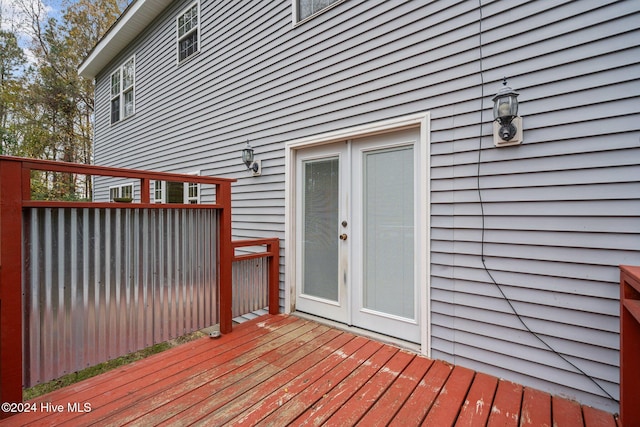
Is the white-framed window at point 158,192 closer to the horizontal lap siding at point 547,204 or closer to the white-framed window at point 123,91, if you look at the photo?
the white-framed window at point 123,91

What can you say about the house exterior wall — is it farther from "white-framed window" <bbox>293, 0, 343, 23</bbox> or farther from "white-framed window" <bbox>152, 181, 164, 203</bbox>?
"white-framed window" <bbox>152, 181, 164, 203</bbox>

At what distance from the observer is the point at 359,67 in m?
2.89

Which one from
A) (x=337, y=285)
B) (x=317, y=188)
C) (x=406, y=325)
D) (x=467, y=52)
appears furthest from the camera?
(x=317, y=188)

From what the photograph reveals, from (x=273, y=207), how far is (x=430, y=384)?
101 inches

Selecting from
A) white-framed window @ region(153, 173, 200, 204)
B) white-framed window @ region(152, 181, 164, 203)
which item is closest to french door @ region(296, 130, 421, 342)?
white-framed window @ region(153, 173, 200, 204)

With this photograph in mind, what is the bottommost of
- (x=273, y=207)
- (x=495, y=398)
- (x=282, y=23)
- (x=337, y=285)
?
(x=495, y=398)

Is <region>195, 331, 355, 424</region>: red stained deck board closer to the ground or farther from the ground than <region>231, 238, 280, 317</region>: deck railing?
closer to the ground

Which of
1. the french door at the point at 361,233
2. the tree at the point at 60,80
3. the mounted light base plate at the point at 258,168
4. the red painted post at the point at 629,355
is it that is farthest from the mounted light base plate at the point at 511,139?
the tree at the point at 60,80

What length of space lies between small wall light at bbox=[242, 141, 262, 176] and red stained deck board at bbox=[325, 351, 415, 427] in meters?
2.78

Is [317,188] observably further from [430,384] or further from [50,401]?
[50,401]

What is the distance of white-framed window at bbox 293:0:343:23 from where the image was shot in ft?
10.9

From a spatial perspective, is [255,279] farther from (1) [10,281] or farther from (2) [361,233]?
(1) [10,281]

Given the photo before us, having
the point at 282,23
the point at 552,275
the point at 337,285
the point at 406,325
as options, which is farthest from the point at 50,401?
the point at 282,23

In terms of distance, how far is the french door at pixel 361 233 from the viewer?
266cm
